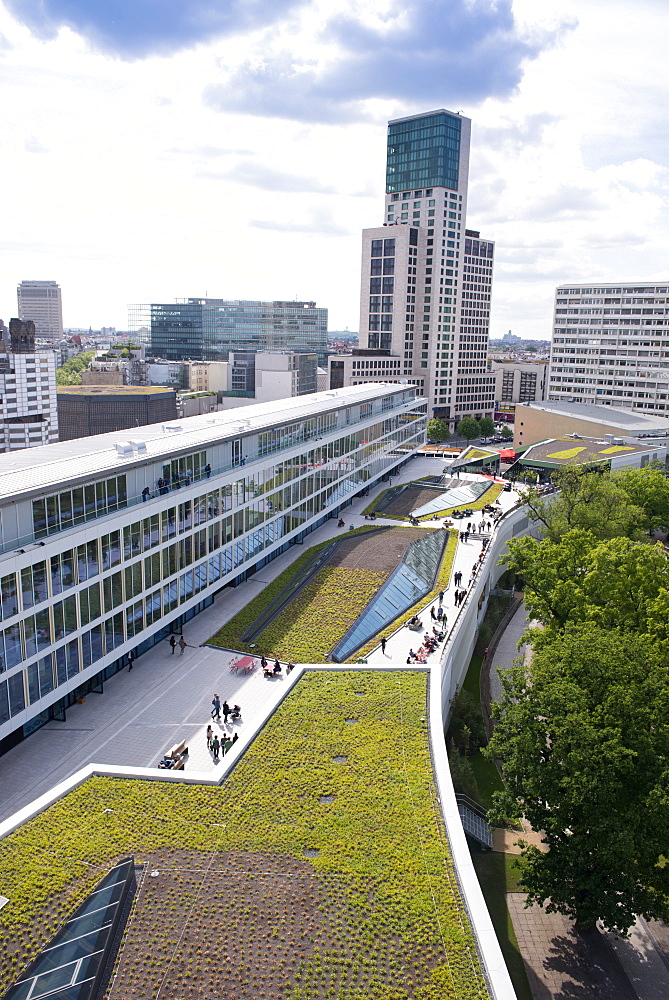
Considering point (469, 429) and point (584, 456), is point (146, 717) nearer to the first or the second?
point (584, 456)

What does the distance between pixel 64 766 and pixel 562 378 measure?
13425 centimetres

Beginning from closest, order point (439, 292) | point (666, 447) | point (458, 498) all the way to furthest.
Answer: point (458, 498), point (666, 447), point (439, 292)

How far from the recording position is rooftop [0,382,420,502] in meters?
30.5

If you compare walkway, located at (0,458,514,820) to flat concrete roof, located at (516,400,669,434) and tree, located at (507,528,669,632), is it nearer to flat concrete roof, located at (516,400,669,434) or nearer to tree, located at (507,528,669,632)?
tree, located at (507,528,669,632)

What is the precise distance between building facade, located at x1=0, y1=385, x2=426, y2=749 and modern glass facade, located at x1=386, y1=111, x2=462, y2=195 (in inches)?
4035

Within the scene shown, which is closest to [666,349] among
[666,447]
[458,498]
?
[666,447]

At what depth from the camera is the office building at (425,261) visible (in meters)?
141

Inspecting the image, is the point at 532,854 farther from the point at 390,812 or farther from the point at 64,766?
the point at 64,766

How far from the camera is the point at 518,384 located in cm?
18912

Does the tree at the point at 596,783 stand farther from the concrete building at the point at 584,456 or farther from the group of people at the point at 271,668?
the concrete building at the point at 584,456

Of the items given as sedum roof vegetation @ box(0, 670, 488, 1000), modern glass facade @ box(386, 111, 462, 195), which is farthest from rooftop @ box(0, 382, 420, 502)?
modern glass facade @ box(386, 111, 462, 195)

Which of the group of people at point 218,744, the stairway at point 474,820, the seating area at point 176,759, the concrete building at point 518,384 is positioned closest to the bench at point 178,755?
the seating area at point 176,759

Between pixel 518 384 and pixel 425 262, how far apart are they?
58.8 metres

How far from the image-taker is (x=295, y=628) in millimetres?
42312
